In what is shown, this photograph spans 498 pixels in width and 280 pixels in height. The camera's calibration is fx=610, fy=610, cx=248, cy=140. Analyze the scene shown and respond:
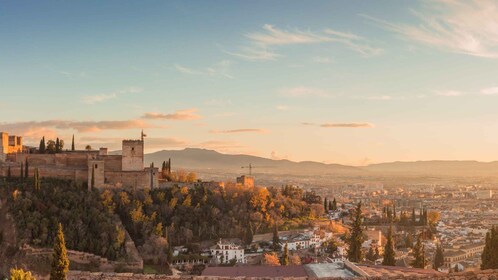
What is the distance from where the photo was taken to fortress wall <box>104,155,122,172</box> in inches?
1447

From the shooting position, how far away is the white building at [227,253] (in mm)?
32500

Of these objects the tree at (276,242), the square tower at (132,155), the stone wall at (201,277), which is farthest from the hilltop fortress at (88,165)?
the stone wall at (201,277)

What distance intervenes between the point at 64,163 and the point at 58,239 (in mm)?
20147

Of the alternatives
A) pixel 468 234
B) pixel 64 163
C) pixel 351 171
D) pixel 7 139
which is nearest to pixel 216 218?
pixel 64 163

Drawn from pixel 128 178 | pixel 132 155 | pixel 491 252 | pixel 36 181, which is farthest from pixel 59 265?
pixel 132 155

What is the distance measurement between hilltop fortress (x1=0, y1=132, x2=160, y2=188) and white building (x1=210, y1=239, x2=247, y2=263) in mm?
6444

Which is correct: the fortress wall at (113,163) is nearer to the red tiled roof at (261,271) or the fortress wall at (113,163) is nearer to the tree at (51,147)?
the tree at (51,147)

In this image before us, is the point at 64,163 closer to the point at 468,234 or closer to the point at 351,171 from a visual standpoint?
the point at 468,234

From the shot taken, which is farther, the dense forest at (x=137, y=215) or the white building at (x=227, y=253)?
the white building at (x=227, y=253)

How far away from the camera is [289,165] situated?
6752 inches

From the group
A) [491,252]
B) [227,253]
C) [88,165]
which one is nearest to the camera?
[491,252]

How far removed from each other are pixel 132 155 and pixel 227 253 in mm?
8624

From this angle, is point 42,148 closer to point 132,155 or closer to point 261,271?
point 132,155

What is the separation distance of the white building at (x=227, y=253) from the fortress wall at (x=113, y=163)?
7897 millimetres
